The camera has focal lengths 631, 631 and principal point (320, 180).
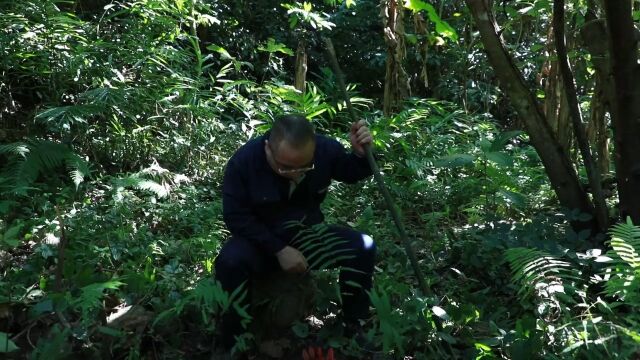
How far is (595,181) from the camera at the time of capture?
3826 millimetres

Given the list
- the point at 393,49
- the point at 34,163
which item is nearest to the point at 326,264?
the point at 34,163

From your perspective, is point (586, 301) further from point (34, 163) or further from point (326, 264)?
point (34, 163)

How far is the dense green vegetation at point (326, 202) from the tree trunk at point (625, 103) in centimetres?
1

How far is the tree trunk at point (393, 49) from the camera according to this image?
20.3 ft

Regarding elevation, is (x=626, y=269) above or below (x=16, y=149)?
above

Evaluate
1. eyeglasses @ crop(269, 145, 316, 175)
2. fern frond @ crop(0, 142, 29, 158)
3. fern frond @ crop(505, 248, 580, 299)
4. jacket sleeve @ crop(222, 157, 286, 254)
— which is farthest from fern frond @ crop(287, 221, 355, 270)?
fern frond @ crop(0, 142, 29, 158)

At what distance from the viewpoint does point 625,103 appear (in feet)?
11.8

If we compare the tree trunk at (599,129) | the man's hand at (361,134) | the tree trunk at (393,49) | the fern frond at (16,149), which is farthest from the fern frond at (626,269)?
the fern frond at (16,149)

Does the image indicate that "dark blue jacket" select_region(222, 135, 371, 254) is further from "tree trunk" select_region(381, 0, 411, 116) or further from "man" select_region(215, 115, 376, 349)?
"tree trunk" select_region(381, 0, 411, 116)

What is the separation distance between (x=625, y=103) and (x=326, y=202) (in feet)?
7.44

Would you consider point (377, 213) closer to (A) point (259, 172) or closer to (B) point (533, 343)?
(A) point (259, 172)

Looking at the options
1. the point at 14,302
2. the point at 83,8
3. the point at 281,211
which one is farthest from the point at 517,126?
the point at 14,302

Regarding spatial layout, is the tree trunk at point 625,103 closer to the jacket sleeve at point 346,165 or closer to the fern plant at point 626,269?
the fern plant at point 626,269

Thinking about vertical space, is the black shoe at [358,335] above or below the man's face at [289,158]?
below
